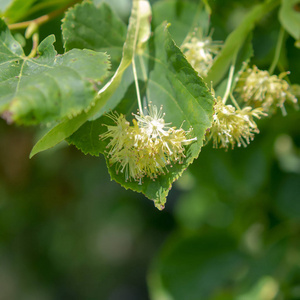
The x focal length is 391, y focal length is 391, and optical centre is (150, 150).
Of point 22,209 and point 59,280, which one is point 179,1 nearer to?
point 22,209

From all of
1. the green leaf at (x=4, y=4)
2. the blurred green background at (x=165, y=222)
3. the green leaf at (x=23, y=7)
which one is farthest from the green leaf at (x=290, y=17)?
the green leaf at (x=4, y=4)

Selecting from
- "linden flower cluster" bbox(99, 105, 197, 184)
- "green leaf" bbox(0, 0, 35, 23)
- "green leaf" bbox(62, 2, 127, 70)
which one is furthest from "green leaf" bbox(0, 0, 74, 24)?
"linden flower cluster" bbox(99, 105, 197, 184)

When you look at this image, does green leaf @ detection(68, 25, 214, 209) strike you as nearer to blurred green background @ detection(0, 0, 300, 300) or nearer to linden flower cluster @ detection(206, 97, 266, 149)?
linden flower cluster @ detection(206, 97, 266, 149)

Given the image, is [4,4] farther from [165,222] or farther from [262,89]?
[165,222]

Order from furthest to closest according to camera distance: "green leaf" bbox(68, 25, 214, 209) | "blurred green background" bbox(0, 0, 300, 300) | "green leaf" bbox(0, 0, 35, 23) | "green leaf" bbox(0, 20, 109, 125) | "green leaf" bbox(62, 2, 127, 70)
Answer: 1. "blurred green background" bbox(0, 0, 300, 300)
2. "green leaf" bbox(0, 0, 35, 23)
3. "green leaf" bbox(62, 2, 127, 70)
4. "green leaf" bbox(68, 25, 214, 209)
5. "green leaf" bbox(0, 20, 109, 125)

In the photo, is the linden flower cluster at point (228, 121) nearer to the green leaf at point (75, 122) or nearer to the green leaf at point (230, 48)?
the green leaf at point (230, 48)

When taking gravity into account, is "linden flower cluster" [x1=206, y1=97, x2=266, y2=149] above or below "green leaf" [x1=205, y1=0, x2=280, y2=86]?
below

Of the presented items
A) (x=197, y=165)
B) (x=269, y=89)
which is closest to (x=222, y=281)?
(x=197, y=165)

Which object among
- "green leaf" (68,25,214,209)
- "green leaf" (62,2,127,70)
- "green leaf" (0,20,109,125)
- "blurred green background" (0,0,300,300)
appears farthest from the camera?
"blurred green background" (0,0,300,300)
